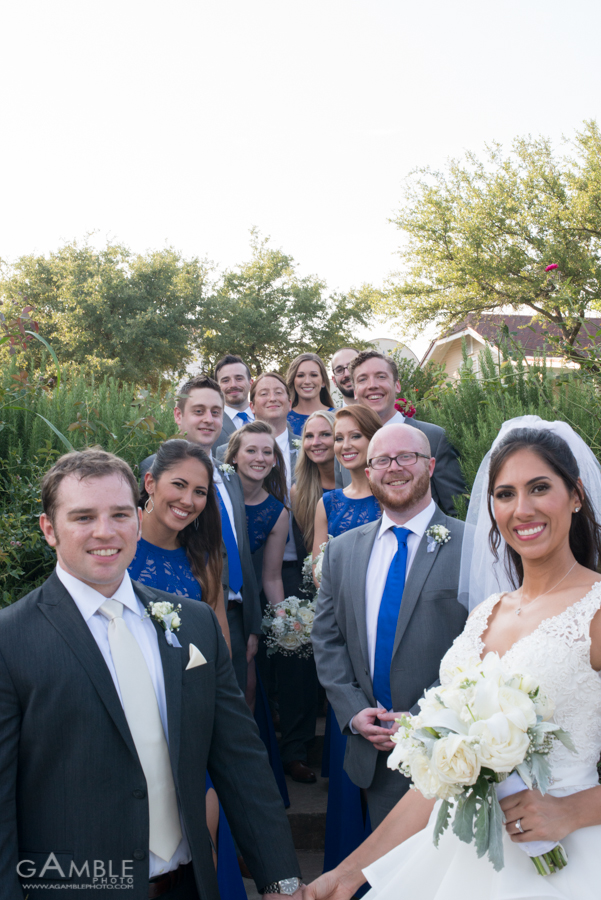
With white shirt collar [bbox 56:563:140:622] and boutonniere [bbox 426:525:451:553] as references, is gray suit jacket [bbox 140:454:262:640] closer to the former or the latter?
boutonniere [bbox 426:525:451:553]

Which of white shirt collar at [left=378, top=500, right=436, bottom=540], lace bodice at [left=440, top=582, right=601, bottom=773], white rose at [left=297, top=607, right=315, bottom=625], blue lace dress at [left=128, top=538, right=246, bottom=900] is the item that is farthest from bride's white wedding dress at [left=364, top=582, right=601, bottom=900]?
white rose at [left=297, top=607, right=315, bottom=625]

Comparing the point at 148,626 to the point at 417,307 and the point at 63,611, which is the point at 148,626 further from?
the point at 417,307

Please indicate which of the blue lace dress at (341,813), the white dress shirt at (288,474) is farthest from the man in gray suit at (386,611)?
the white dress shirt at (288,474)

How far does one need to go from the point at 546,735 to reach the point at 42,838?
5.13 ft

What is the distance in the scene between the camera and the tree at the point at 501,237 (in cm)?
2433

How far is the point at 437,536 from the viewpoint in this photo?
135 inches

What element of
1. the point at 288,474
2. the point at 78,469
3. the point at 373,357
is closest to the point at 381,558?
the point at 78,469

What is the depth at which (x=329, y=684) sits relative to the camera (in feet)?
11.2

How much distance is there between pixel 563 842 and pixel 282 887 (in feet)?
3.18

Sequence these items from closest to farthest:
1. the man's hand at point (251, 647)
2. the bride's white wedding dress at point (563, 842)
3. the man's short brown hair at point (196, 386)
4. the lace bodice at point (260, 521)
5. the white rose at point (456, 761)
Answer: the white rose at point (456, 761) < the bride's white wedding dress at point (563, 842) < the man's hand at point (251, 647) < the lace bodice at point (260, 521) < the man's short brown hair at point (196, 386)

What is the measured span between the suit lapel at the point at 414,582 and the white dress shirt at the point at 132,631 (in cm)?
130

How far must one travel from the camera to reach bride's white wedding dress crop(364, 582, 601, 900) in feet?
6.76

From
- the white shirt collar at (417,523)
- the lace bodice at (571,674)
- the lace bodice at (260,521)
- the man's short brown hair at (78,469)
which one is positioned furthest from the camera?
the lace bodice at (260,521)

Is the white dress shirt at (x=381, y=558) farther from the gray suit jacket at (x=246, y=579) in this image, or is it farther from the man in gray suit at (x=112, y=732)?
the gray suit jacket at (x=246, y=579)
